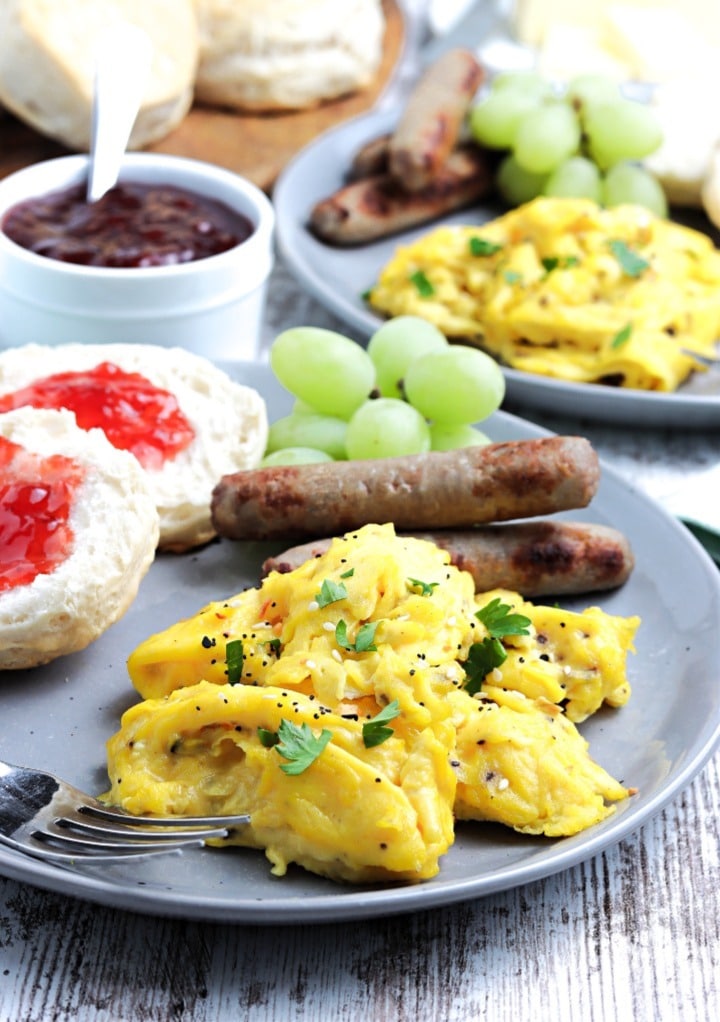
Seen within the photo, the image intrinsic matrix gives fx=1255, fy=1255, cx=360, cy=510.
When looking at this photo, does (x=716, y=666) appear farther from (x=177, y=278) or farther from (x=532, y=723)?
(x=177, y=278)

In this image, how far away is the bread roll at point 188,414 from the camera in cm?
332

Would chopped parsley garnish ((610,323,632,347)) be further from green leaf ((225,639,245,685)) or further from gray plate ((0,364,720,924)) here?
green leaf ((225,639,245,685))

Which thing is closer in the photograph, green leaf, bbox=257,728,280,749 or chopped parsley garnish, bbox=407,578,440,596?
green leaf, bbox=257,728,280,749

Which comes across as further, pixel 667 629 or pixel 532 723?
pixel 667 629

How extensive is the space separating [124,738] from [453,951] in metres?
0.78

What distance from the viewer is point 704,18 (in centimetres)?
676

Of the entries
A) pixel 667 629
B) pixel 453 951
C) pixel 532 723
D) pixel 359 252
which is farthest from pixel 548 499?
pixel 359 252

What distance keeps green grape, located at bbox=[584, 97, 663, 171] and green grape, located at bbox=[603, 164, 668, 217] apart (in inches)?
2.8

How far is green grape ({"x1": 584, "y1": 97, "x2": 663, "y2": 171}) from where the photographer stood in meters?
5.07

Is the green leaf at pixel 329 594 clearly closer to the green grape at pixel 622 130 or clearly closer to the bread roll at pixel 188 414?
the bread roll at pixel 188 414

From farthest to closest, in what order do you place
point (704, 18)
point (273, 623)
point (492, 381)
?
point (704, 18)
point (492, 381)
point (273, 623)

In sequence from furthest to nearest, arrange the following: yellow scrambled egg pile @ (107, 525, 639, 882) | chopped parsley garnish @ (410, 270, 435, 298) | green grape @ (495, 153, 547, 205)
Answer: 1. green grape @ (495, 153, 547, 205)
2. chopped parsley garnish @ (410, 270, 435, 298)
3. yellow scrambled egg pile @ (107, 525, 639, 882)

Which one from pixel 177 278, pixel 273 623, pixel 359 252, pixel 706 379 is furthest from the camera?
pixel 359 252

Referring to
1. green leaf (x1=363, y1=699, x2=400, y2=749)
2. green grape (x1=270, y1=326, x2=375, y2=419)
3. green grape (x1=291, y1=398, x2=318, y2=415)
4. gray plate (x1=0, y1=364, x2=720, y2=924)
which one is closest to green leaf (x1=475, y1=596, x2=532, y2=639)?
gray plate (x1=0, y1=364, x2=720, y2=924)
